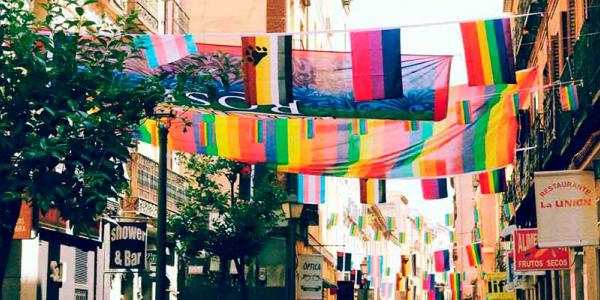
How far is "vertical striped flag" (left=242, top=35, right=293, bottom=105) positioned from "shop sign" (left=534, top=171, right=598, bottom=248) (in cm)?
401

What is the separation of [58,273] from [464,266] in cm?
7906

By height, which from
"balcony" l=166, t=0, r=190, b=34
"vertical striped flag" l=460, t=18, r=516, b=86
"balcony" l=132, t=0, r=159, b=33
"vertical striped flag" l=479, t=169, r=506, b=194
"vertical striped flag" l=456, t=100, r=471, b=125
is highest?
"balcony" l=166, t=0, r=190, b=34

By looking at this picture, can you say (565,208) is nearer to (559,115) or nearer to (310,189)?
(559,115)

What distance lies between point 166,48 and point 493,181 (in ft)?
38.0

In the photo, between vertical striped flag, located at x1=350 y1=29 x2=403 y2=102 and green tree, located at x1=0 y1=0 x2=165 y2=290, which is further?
vertical striped flag, located at x1=350 y1=29 x2=403 y2=102

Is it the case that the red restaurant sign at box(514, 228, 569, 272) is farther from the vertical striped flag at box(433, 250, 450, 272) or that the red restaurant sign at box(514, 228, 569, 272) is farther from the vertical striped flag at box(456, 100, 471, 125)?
the vertical striped flag at box(433, 250, 450, 272)

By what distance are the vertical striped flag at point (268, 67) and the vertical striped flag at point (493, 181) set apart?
1050cm

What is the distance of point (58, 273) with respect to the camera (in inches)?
1038

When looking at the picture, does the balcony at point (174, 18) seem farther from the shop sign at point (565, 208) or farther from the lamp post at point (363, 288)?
the lamp post at point (363, 288)

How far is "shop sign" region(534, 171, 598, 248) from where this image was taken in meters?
19.7

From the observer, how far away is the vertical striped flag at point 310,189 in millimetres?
33625

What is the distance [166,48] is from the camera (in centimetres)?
1967

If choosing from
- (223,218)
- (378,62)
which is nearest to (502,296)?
(223,218)

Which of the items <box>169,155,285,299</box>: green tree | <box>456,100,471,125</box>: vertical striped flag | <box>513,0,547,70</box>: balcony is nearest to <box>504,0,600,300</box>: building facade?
<box>513,0,547,70</box>: balcony
